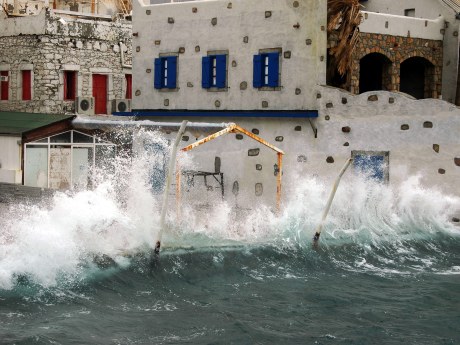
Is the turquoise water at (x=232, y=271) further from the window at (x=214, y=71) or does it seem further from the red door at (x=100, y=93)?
the red door at (x=100, y=93)

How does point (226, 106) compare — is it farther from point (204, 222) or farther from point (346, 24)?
point (204, 222)

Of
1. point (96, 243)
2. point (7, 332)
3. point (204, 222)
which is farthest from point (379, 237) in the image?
point (7, 332)

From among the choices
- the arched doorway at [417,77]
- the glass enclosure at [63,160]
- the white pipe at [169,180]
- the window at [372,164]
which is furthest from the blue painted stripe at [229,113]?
the white pipe at [169,180]

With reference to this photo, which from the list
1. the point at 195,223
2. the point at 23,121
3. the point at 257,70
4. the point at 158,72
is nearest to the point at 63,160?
the point at 23,121

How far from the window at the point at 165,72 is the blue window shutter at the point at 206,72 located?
4.07 feet

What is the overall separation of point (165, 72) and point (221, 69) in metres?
2.51

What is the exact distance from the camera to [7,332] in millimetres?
15047

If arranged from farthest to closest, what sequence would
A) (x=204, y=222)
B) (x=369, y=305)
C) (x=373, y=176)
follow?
1. (x=373, y=176)
2. (x=204, y=222)
3. (x=369, y=305)

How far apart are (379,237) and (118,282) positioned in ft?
29.0

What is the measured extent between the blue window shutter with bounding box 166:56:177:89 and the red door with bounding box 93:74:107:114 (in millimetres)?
7719

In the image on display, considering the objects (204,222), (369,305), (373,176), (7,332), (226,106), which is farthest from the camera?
(226,106)

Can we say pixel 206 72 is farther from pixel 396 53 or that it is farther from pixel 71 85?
pixel 71 85

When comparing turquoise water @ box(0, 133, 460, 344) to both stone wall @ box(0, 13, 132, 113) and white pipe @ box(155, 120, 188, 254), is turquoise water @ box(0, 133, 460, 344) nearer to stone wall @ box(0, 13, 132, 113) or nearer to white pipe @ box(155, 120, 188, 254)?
white pipe @ box(155, 120, 188, 254)

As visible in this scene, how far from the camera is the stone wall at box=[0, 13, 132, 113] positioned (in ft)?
120
